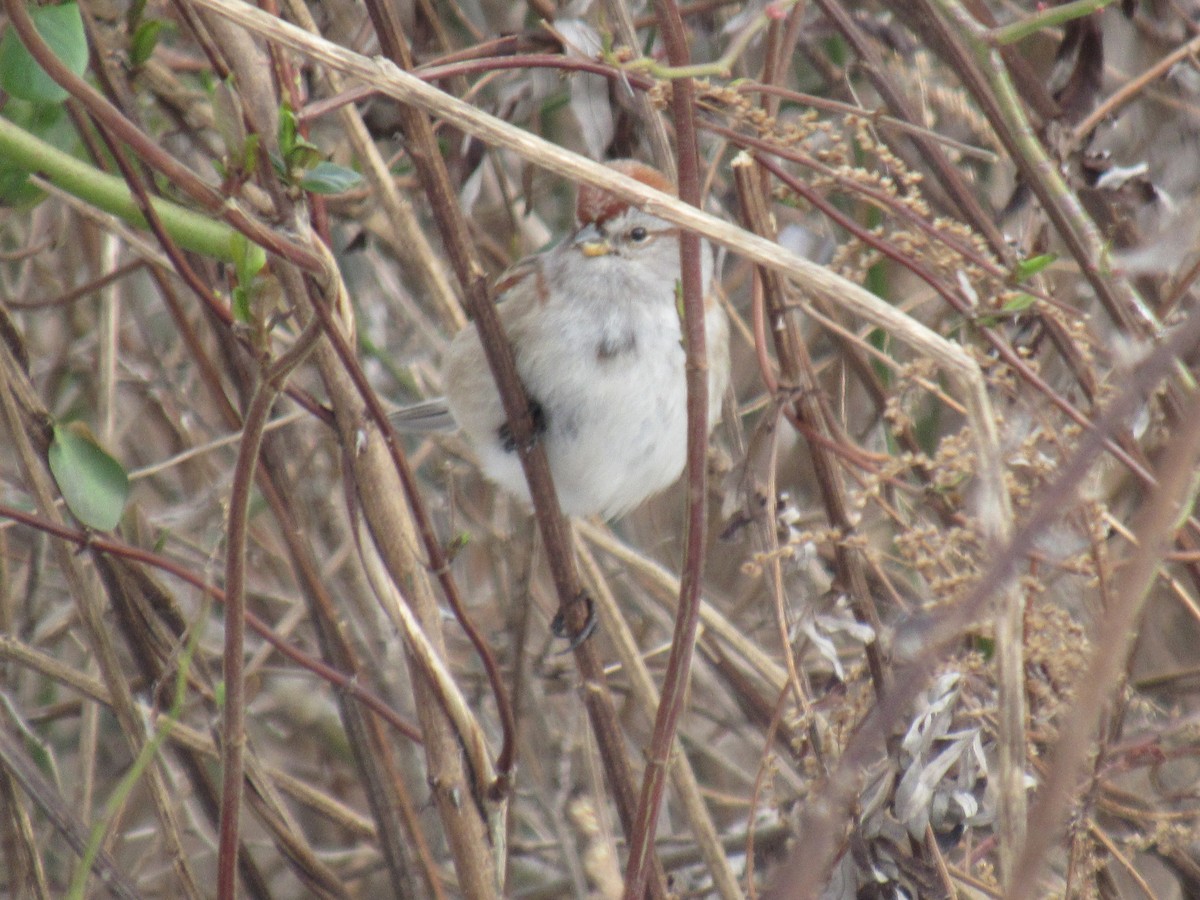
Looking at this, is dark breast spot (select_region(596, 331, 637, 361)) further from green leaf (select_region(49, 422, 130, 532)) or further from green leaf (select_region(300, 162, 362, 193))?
green leaf (select_region(300, 162, 362, 193))

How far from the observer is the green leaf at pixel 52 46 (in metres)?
1.59

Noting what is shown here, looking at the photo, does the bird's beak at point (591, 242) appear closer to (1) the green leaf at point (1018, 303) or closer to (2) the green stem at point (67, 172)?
(2) the green stem at point (67, 172)

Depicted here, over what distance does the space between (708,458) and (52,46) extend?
3.99 ft

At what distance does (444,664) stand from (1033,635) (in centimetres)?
77

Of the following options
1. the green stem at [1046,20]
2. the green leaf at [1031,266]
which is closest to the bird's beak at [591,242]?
the green stem at [1046,20]

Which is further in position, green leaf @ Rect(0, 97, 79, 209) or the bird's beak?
the bird's beak

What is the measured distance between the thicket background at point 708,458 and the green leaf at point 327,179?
1 cm

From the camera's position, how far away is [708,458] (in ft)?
7.70

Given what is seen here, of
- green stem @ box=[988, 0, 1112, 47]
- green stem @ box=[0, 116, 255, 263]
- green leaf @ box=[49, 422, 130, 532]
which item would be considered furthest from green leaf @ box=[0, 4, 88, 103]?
green stem @ box=[988, 0, 1112, 47]

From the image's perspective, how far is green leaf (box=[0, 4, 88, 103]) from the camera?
1.59 m

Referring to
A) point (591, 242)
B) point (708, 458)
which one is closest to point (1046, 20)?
point (708, 458)

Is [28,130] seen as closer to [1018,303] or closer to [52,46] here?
[52,46]

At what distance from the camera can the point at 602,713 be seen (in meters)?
1.89

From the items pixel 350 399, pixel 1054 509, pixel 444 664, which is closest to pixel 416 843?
pixel 444 664
